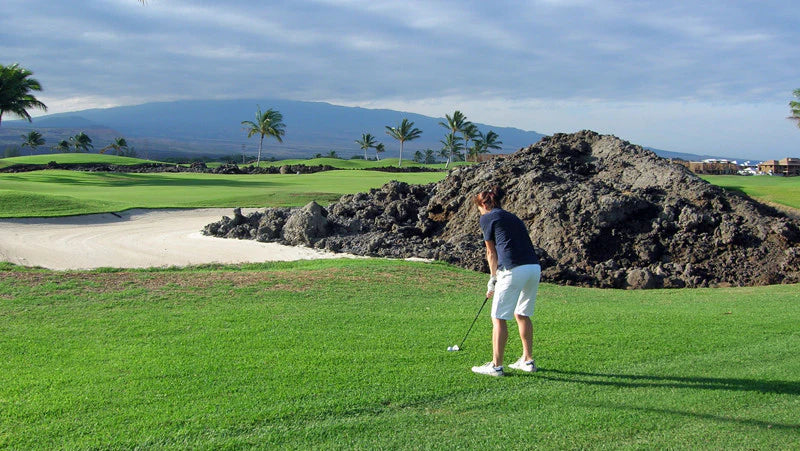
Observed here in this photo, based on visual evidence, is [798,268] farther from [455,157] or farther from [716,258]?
[455,157]

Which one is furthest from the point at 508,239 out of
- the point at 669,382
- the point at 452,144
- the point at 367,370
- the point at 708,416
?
the point at 452,144

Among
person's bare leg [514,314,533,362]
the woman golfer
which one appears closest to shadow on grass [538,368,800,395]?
person's bare leg [514,314,533,362]

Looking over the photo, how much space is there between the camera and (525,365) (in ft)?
23.2

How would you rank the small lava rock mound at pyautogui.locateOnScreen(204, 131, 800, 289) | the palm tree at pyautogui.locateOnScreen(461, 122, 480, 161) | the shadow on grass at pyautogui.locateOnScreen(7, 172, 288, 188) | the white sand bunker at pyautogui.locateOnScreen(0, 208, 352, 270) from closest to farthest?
the small lava rock mound at pyautogui.locateOnScreen(204, 131, 800, 289)
the white sand bunker at pyautogui.locateOnScreen(0, 208, 352, 270)
the shadow on grass at pyautogui.locateOnScreen(7, 172, 288, 188)
the palm tree at pyautogui.locateOnScreen(461, 122, 480, 161)

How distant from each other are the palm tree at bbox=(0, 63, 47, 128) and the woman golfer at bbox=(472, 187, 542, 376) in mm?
57836

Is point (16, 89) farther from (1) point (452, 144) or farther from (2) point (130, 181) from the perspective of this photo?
(1) point (452, 144)

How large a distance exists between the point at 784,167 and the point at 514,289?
78.6 metres

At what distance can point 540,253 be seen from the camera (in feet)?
52.1

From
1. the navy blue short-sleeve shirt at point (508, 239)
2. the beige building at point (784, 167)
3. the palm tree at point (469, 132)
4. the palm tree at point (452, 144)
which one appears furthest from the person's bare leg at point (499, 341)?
the palm tree at point (469, 132)

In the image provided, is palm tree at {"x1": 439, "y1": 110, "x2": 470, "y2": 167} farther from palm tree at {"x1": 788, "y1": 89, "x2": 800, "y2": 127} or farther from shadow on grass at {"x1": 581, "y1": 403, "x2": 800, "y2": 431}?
shadow on grass at {"x1": 581, "y1": 403, "x2": 800, "y2": 431}

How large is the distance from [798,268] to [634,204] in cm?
389

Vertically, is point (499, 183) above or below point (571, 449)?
above

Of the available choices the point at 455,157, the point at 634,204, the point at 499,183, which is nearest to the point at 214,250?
the point at 499,183

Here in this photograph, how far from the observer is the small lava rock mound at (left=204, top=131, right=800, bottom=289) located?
15258 millimetres
